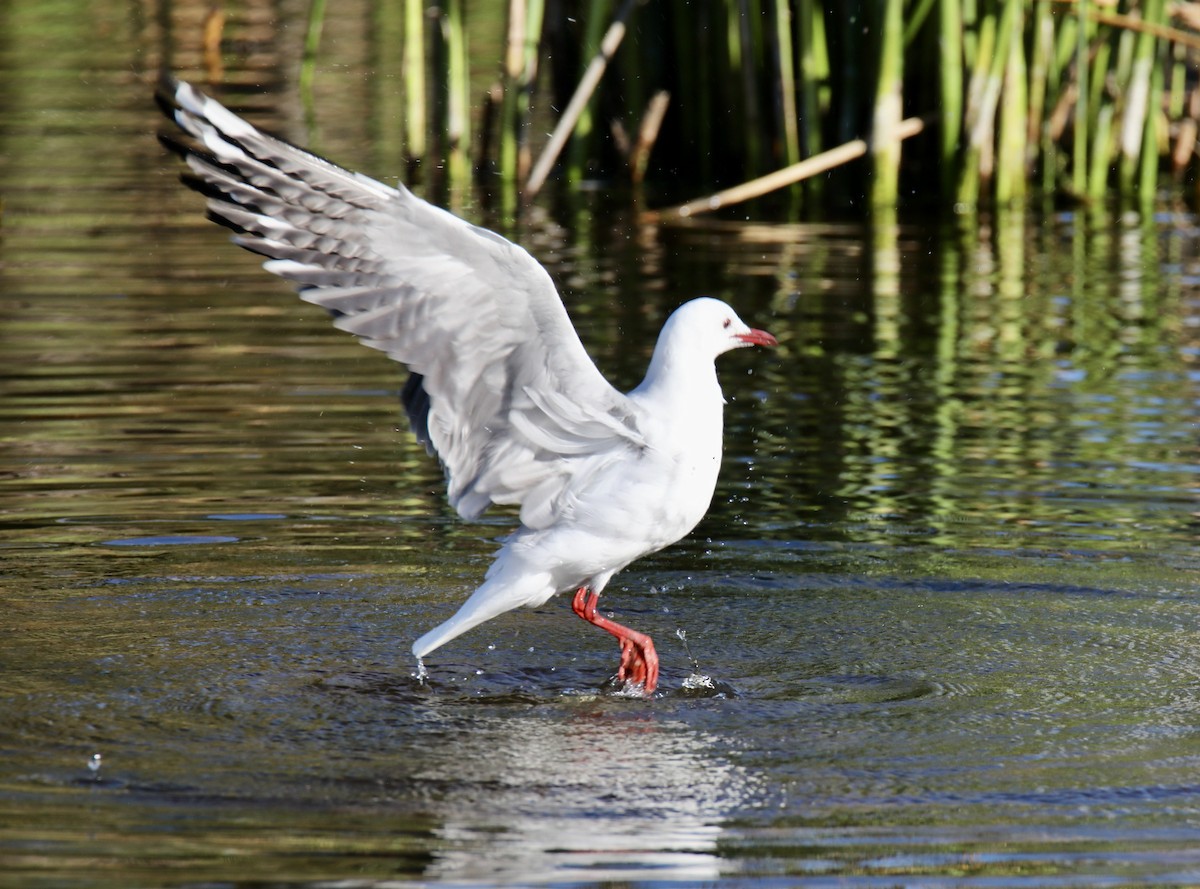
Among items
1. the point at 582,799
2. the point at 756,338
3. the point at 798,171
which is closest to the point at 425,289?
the point at 756,338

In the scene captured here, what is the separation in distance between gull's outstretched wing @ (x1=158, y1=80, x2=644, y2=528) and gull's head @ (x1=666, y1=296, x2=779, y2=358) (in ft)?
1.11

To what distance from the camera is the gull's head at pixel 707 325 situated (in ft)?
21.8

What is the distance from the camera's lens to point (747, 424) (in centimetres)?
1023

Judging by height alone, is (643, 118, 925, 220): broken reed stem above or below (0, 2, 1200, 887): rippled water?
above

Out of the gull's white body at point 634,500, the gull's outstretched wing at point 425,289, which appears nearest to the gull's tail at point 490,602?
the gull's white body at point 634,500

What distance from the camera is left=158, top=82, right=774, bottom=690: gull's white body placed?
626cm

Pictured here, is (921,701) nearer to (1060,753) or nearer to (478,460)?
Result: (1060,753)

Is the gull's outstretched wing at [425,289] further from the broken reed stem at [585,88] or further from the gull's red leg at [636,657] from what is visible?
the broken reed stem at [585,88]

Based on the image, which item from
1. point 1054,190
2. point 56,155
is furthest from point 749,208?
point 56,155

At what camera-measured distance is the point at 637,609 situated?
7598 millimetres

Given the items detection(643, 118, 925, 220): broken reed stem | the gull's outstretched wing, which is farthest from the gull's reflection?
detection(643, 118, 925, 220): broken reed stem

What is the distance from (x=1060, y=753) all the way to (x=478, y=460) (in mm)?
2184

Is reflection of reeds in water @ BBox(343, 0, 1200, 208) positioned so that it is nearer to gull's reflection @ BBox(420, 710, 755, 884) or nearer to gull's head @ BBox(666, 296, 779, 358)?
gull's head @ BBox(666, 296, 779, 358)

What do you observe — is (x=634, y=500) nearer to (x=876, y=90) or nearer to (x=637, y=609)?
(x=637, y=609)
